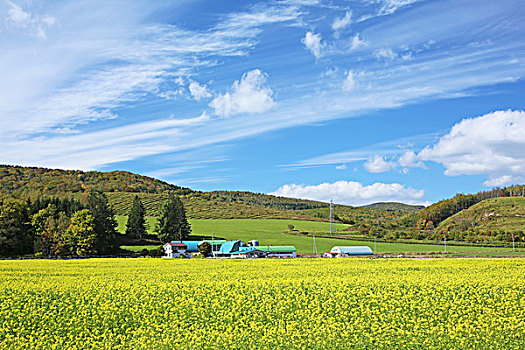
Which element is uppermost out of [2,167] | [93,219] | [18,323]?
[2,167]

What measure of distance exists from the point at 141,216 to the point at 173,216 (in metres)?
8.32

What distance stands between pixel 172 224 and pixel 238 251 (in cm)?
3062

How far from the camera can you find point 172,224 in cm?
11831

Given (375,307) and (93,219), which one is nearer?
(375,307)

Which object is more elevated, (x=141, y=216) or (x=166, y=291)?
(x=141, y=216)

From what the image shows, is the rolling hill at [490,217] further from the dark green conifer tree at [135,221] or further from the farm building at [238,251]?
the dark green conifer tree at [135,221]

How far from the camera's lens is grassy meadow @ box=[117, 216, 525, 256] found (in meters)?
97.8

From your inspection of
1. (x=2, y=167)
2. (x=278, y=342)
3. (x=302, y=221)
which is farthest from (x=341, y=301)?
(x=2, y=167)

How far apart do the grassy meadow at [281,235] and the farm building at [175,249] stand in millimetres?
8207

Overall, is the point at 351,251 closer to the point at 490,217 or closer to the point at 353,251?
the point at 353,251

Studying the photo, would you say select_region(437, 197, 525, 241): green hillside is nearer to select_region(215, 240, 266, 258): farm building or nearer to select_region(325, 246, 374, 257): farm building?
select_region(325, 246, 374, 257): farm building

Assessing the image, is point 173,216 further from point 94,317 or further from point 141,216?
point 94,317

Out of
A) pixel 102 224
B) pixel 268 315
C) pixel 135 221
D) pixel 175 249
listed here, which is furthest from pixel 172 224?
pixel 268 315

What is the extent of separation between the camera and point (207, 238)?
122125 mm
